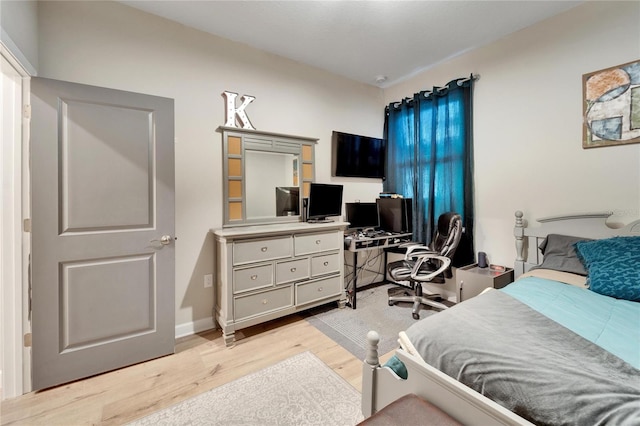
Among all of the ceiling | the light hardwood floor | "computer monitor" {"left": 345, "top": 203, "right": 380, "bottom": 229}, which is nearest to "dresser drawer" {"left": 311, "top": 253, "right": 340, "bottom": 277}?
the light hardwood floor

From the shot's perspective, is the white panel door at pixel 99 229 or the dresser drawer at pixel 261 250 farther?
the dresser drawer at pixel 261 250

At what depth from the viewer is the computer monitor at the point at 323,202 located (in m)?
3.07

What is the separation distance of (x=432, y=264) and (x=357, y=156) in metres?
1.64

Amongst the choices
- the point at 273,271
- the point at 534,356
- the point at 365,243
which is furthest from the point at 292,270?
the point at 534,356

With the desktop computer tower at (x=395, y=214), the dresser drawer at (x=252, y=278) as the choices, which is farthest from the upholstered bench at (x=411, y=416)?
the desktop computer tower at (x=395, y=214)

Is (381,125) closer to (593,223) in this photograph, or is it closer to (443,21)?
(443,21)

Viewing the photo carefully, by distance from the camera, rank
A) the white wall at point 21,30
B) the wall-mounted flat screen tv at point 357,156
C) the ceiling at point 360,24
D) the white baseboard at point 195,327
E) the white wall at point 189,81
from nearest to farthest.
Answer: the white wall at point 21,30 < the white wall at point 189,81 < the ceiling at point 360,24 < the white baseboard at point 195,327 < the wall-mounted flat screen tv at point 357,156

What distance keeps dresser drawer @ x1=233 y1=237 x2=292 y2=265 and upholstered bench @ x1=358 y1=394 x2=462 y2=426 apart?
1.68m

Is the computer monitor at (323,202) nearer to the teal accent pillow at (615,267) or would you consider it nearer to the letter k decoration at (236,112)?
the letter k decoration at (236,112)

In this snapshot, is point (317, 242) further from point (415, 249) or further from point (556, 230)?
point (556, 230)

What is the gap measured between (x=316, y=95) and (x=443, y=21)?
1.46 metres

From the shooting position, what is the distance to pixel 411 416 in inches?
35.5

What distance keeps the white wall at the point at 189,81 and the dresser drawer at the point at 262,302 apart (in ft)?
1.49

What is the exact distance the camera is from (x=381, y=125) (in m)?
3.94
